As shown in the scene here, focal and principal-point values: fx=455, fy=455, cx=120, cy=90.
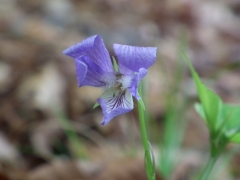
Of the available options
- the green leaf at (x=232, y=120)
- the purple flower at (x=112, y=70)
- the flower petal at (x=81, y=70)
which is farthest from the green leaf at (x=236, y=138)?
the flower petal at (x=81, y=70)

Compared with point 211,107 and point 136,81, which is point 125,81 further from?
point 211,107

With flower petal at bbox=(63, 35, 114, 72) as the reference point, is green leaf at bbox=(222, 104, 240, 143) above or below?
below

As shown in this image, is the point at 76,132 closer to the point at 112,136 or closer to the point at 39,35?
the point at 112,136

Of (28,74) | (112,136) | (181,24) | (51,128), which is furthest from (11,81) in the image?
(181,24)

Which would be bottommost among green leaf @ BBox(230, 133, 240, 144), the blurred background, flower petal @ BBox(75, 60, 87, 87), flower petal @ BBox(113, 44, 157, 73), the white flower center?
the blurred background

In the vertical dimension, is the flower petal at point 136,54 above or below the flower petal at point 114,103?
above

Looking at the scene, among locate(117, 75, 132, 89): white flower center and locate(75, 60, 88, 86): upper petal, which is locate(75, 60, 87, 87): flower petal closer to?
locate(75, 60, 88, 86): upper petal

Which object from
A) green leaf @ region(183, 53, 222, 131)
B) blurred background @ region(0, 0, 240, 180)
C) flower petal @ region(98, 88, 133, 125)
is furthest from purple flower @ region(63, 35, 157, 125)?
blurred background @ region(0, 0, 240, 180)

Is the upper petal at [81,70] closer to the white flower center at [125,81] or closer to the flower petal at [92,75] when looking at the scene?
the flower petal at [92,75]
